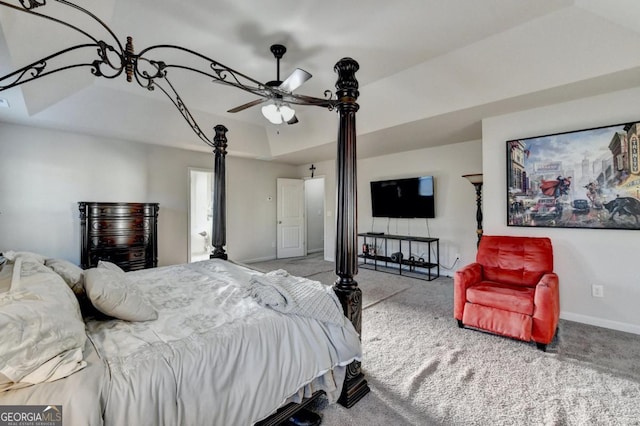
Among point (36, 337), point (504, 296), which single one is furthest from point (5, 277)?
point (504, 296)

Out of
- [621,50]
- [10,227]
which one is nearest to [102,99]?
[10,227]

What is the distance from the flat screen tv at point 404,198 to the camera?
514cm

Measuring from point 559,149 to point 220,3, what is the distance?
3.69 m

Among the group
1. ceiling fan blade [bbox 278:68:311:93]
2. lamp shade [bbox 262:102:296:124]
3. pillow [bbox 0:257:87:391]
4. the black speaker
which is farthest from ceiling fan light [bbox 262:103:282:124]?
the black speaker

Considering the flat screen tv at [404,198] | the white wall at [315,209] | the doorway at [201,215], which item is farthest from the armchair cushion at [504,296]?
the doorway at [201,215]

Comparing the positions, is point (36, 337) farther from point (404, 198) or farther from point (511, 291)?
point (404, 198)

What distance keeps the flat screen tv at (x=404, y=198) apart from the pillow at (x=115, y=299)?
4610mm

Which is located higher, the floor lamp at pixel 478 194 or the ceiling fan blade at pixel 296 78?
the ceiling fan blade at pixel 296 78

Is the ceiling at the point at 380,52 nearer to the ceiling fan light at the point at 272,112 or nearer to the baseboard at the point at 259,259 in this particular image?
the ceiling fan light at the point at 272,112

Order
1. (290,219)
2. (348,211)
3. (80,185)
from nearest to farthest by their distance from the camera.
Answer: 1. (348,211)
2. (80,185)
3. (290,219)

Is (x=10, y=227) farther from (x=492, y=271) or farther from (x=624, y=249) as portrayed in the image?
(x=624, y=249)

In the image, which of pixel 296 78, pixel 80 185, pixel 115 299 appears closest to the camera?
pixel 115 299

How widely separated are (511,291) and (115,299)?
3173 mm

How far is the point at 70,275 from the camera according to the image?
1687 millimetres
